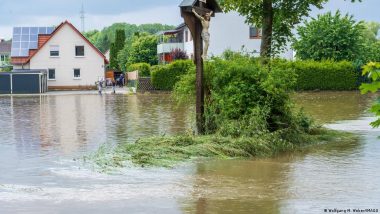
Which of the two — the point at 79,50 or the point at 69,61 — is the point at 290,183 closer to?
the point at 69,61

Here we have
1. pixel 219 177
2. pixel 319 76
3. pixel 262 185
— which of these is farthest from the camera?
pixel 319 76

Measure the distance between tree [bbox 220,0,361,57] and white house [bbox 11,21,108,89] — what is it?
164ft

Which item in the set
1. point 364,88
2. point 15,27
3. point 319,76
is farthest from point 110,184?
point 15,27

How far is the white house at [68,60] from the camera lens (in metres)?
66.7

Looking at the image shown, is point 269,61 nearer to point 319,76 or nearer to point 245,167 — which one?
point 245,167

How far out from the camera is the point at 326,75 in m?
48.1

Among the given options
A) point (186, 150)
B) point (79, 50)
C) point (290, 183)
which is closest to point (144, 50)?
point (79, 50)

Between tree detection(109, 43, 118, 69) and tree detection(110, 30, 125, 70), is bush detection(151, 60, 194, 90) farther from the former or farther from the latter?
tree detection(109, 43, 118, 69)

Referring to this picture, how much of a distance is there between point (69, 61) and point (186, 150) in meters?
55.9

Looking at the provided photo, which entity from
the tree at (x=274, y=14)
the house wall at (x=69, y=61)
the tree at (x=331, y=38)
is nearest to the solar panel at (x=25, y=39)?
the house wall at (x=69, y=61)

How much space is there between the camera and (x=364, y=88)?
4727mm

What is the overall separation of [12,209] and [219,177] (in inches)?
149

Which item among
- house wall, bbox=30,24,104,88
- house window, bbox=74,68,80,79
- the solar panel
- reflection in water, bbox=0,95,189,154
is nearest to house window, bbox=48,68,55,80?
house wall, bbox=30,24,104,88

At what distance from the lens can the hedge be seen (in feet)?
157
